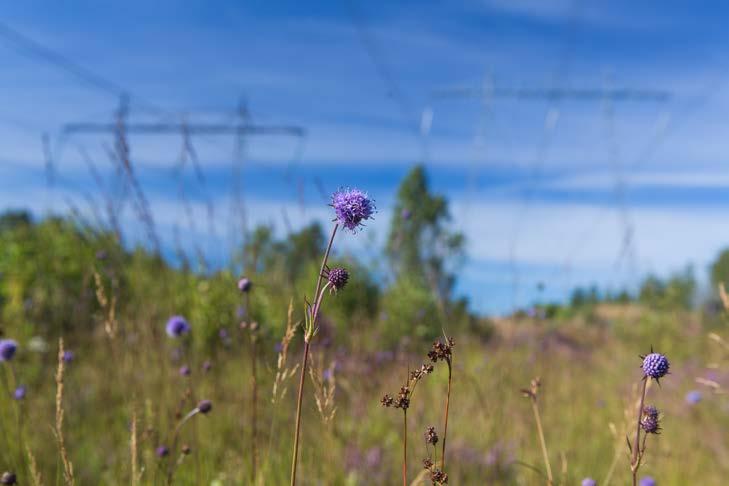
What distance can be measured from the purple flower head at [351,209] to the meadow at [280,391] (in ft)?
0.29

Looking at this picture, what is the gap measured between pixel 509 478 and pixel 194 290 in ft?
11.3

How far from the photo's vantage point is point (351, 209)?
0.96m

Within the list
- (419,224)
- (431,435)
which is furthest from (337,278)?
(419,224)

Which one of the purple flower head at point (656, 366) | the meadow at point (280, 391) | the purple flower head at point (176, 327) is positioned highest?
the purple flower head at point (656, 366)

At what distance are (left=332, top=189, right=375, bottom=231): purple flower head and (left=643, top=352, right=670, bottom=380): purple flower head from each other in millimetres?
523

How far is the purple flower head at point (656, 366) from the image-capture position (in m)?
1.00

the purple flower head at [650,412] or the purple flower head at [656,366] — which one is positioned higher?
the purple flower head at [656,366]

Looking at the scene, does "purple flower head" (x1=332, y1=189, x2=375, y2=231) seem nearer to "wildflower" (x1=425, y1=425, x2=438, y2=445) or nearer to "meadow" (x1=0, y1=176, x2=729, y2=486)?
"meadow" (x1=0, y1=176, x2=729, y2=486)

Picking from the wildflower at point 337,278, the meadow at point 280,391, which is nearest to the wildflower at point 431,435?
A: the meadow at point 280,391

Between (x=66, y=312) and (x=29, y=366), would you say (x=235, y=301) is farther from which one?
(x=66, y=312)

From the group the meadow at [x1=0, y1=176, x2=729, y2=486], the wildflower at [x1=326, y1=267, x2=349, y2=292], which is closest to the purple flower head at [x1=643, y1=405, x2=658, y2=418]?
the meadow at [x1=0, y1=176, x2=729, y2=486]

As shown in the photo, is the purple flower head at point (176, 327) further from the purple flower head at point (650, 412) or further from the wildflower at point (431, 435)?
the purple flower head at point (650, 412)

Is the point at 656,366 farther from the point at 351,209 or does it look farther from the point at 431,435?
the point at 351,209

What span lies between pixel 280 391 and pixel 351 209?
213cm
